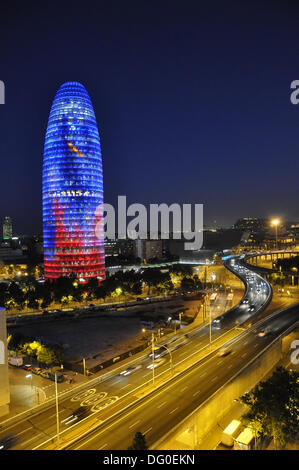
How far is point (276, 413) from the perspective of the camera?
33844 millimetres

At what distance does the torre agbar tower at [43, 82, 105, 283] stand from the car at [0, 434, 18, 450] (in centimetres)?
8989

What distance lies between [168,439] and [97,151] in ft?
374

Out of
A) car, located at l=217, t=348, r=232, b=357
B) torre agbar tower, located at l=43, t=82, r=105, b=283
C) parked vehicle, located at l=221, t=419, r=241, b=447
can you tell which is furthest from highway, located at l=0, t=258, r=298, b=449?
torre agbar tower, located at l=43, t=82, r=105, b=283

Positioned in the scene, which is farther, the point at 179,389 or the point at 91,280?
the point at 91,280

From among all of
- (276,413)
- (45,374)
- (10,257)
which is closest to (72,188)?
(45,374)

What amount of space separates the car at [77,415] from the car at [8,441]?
5.18 meters

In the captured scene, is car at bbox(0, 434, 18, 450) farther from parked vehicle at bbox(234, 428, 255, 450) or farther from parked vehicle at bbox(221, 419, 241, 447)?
parked vehicle at bbox(234, 428, 255, 450)

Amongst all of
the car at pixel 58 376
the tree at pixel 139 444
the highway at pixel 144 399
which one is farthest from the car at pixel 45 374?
the tree at pixel 139 444

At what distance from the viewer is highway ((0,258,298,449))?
3244 cm

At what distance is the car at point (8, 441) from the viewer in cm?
3382

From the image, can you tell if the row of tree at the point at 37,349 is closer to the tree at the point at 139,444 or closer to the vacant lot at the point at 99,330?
the vacant lot at the point at 99,330

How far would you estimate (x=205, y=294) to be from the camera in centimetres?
11125

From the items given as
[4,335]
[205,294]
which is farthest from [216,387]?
[205,294]

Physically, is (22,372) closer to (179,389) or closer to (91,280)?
(179,389)
